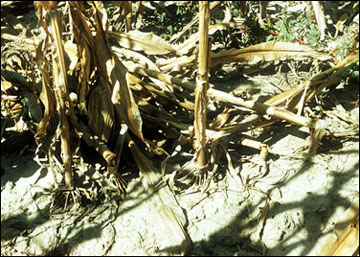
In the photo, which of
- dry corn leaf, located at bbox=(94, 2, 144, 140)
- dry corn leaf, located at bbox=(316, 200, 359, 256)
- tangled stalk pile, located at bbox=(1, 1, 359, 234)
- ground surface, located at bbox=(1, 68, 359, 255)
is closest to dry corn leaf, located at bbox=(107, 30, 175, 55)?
tangled stalk pile, located at bbox=(1, 1, 359, 234)

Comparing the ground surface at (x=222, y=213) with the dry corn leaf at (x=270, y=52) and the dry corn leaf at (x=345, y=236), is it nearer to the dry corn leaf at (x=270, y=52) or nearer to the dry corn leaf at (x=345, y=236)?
the dry corn leaf at (x=345, y=236)

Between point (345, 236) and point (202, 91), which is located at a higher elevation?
point (202, 91)

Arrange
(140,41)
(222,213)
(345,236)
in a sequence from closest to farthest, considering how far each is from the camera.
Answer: (345,236), (222,213), (140,41)

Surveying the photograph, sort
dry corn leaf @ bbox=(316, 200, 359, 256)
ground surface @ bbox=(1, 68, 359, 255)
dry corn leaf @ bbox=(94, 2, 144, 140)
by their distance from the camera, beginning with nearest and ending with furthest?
dry corn leaf @ bbox=(316, 200, 359, 256), ground surface @ bbox=(1, 68, 359, 255), dry corn leaf @ bbox=(94, 2, 144, 140)

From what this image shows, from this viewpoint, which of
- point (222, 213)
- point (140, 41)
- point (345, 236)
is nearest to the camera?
point (345, 236)

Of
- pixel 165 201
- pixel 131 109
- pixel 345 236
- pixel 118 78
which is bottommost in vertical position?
pixel 345 236

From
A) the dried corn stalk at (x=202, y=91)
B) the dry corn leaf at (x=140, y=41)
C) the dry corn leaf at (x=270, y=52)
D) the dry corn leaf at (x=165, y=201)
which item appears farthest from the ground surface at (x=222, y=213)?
the dry corn leaf at (x=140, y=41)

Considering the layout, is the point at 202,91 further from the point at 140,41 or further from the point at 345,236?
the point at 345,236

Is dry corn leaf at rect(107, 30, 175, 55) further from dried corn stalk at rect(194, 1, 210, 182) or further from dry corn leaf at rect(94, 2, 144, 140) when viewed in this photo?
dried corn stalk at rect(194, 1, 210, 182)

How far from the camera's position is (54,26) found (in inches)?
61.1

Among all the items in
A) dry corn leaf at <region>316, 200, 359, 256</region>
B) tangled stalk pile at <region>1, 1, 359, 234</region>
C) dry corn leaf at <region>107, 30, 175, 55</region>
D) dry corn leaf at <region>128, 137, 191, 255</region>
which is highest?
dry corn leaf at <region>107, 30, 175, 55</region>

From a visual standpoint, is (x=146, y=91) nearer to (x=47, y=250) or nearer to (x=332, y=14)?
(x=47, y=250)

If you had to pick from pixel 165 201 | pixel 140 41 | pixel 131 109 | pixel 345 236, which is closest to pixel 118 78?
pixel 131 109

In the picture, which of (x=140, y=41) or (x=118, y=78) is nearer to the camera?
(x=118, y=78)
